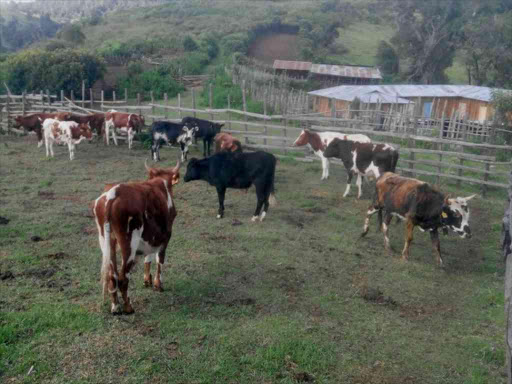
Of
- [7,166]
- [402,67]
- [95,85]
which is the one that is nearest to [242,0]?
[402,67]

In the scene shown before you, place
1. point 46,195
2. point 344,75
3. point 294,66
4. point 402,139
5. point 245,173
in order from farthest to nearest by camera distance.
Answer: point 294,66 → point 344,75 → point 402,139 → point 46,195 → point 245,173

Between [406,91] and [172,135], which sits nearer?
[172,135]

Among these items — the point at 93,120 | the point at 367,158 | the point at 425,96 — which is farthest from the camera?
the point at 425,96

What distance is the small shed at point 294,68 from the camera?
41.9 m

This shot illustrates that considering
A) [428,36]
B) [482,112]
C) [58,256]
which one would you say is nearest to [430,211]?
[58,256]

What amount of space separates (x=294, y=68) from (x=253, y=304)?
37292 mm

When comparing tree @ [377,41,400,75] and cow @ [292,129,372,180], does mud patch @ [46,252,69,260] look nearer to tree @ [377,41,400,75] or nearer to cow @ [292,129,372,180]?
cow @ [292,129,372,180]

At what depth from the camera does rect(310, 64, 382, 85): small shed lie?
135 ft

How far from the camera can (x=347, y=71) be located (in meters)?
41.7

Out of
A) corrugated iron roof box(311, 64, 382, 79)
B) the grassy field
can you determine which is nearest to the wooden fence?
the grassy field

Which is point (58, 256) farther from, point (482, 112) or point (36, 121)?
point (482, 112)

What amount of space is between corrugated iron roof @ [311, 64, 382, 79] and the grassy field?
103 ft

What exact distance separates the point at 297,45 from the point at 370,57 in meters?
7.45

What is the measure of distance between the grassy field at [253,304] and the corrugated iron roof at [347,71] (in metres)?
31.3
